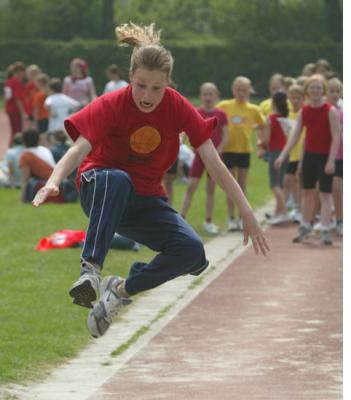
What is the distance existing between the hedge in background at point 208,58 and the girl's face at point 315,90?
40.1 meters

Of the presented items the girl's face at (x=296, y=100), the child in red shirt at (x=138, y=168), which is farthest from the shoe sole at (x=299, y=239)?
the child in red shirt at (x=138, y=168)

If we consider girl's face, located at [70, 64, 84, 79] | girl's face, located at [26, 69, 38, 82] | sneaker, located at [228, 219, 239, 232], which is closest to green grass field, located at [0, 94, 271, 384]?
sneaker, located at [228, 219, 239, 232]

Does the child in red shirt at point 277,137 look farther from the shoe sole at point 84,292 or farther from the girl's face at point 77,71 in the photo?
the shoe sole at point 84,292

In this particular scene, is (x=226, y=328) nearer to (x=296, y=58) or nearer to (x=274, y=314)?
(x=274, y=314)

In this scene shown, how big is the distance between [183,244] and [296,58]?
4969cm

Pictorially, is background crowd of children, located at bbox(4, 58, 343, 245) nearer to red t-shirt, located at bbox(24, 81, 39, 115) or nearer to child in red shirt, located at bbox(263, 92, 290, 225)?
child in red shirt, located at bbox(263, 92, 290, 225)

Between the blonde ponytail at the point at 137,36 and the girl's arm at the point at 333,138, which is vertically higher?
the blonde ponytail at the point at 137,36

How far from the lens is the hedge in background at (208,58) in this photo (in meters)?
57.0

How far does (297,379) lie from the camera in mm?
9781

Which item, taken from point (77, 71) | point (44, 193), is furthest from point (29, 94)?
point (44, 193)

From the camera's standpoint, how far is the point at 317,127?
16609 millimetres

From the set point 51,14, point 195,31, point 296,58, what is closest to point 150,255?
point 296,58

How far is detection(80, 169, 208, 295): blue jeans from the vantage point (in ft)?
26.1

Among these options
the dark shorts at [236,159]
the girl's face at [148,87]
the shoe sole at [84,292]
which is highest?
the girl's face at [148,87]
